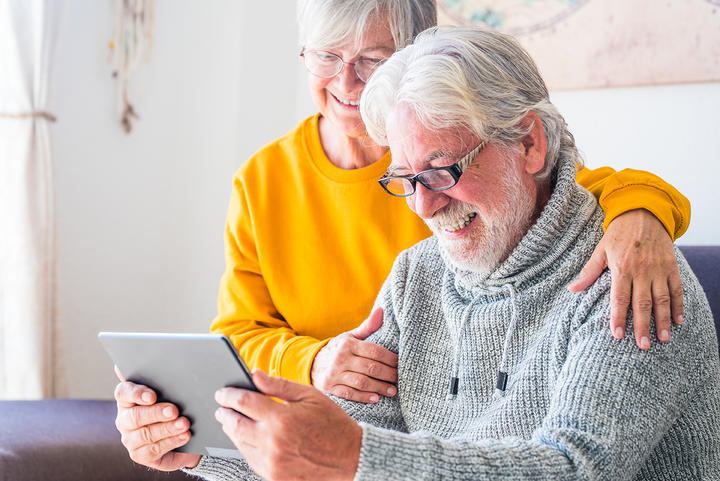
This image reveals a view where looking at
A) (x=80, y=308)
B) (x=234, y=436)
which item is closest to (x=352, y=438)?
(x=234, y=436)

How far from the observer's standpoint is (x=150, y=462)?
1266mm

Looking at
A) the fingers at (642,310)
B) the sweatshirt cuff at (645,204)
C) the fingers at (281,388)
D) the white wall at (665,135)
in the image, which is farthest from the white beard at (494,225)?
the white wall at (665,135)

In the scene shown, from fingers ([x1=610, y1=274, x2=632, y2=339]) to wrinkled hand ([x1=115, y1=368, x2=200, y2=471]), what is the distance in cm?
63

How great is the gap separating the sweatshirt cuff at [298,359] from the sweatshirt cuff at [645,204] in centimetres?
63

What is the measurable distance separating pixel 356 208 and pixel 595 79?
79cm

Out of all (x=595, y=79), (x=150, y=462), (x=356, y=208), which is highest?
(x=595, y=79)

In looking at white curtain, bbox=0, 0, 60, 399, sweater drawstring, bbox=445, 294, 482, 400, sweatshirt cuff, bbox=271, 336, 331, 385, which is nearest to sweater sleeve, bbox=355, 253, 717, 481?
sweater drawstring, bbox=445, 294, 482, 400

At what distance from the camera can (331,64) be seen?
1.69 m

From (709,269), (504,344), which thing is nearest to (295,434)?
(504,344)

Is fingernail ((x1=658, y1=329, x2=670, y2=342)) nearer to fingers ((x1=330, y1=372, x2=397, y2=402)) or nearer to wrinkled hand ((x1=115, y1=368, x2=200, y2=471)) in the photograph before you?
fingers ((x1=330, y1=372, x2=397, y2=402))

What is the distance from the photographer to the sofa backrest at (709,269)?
5.38ft

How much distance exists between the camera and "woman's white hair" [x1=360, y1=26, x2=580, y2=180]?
120 cm

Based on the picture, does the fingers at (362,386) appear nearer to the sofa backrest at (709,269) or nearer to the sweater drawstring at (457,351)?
the sweater drawstring at (457,351)

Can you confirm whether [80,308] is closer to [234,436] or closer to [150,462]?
[150,462]
